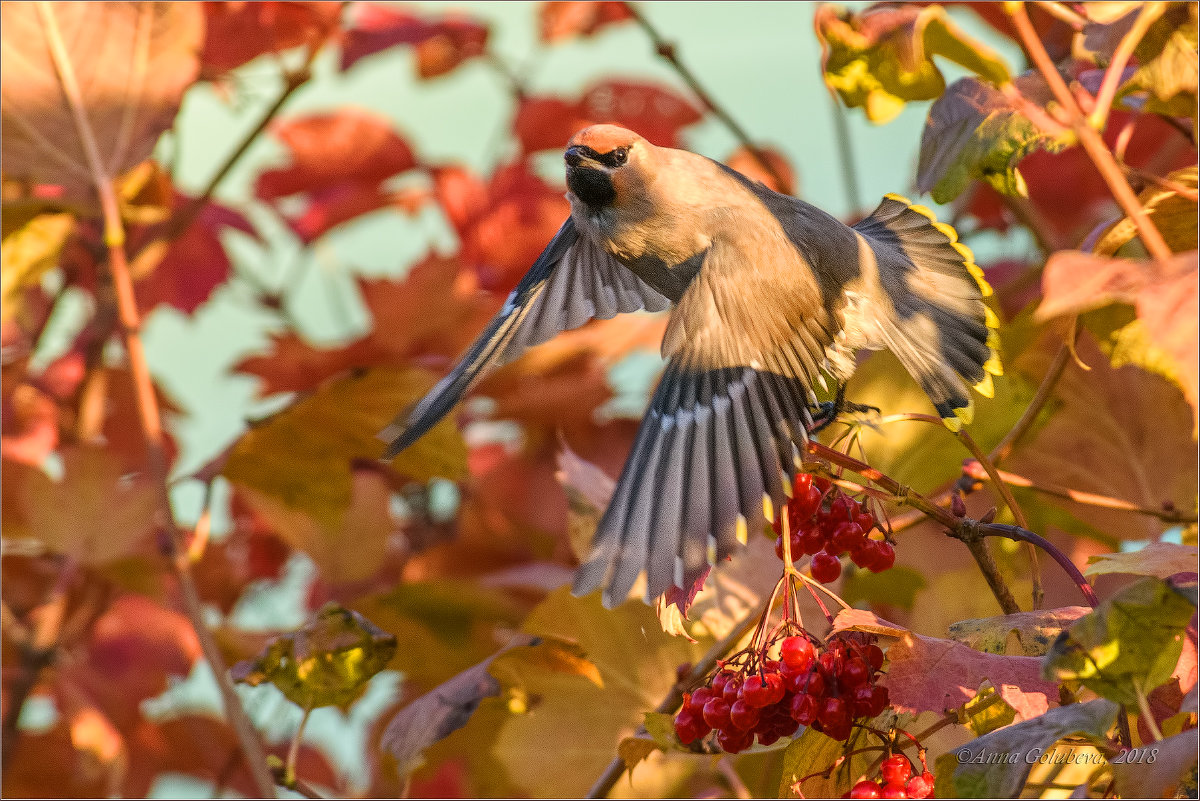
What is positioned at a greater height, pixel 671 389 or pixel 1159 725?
pixel 671 389

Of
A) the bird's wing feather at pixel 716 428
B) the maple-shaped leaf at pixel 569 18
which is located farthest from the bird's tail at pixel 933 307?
the maple-shaped leaf at pixel 569 18

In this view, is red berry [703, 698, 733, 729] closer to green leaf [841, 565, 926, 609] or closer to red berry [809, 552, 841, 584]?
red berry [809, 552, 841, 584]

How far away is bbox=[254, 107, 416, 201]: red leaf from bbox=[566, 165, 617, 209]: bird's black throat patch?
78 cm

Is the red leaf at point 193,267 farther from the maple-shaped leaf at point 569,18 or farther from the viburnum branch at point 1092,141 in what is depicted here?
the viburnum branch at point 1092,141

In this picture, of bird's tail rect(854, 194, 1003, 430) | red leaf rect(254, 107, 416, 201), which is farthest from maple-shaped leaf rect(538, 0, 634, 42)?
bird's tail rect(854, 194, 1003, 430)

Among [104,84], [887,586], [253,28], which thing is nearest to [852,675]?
[887,586]

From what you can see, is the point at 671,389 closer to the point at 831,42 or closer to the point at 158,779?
the point at 831,42

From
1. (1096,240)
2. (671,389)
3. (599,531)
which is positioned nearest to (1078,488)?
(1096,240)

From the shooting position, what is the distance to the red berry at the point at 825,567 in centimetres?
83

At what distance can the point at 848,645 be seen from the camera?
755 millimetres

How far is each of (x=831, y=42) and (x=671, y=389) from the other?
29 centimetres

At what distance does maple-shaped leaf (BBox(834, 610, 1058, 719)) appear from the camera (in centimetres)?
68

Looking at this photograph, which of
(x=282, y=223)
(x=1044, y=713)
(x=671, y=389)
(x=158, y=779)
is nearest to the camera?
(x=1044, y=713)

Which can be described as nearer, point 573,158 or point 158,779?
point 573,158
